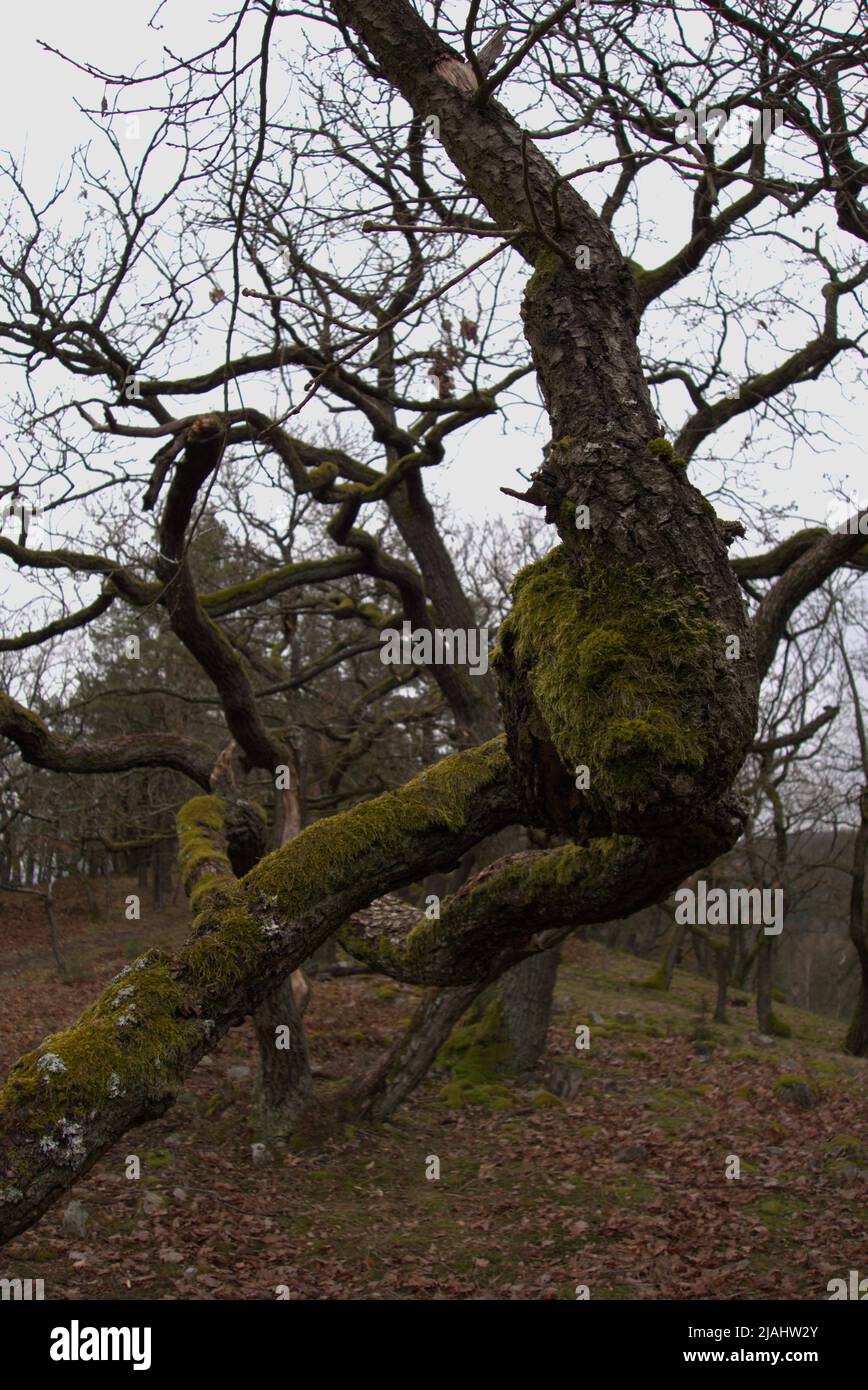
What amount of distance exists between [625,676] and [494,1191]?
673cm

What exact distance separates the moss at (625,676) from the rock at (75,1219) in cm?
575

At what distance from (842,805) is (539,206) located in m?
19.0

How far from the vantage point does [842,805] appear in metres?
20.6

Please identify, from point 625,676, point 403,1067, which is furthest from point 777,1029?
point 625,676

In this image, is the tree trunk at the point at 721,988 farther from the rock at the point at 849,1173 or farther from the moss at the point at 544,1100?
the rock at the point at 849,1173

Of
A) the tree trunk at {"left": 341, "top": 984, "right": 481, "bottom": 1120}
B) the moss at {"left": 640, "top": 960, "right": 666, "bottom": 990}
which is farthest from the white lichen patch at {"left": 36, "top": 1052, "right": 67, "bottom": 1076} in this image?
the moss at {"left": 640, "top": 960, "right": 666, "bottom": 990}

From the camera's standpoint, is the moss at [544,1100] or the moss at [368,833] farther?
the moss at [544,1100]

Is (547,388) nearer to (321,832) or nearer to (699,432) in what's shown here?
(321,832)

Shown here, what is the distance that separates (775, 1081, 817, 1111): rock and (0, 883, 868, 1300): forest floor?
3cm

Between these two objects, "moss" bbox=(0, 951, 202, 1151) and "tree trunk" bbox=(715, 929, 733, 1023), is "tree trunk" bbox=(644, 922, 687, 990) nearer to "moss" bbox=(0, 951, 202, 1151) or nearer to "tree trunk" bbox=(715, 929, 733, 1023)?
A: "tree trunk" bbox=(715, 929, 733, 1023)

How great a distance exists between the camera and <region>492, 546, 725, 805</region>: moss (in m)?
2.91

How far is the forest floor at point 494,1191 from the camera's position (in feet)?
21.7

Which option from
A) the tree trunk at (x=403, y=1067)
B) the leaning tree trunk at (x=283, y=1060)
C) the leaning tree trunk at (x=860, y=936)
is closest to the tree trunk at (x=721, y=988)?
the leaning tree trunk at (x=860, y=936)
